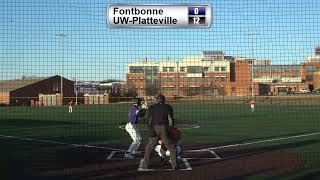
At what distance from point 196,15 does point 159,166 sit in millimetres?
3813

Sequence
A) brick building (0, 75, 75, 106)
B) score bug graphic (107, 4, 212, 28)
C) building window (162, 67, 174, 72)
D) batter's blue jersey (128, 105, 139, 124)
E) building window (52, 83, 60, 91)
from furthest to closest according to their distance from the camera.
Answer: building window (52, 83, 60, 91)
brick building (0, 75, 75, 106)
building window (162, 67, 174, 72)
batter's blue jersey (128, 105, 139, 124)
score bug graphic (107, 4, 212, 28)

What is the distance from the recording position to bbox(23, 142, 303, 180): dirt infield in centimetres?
1042

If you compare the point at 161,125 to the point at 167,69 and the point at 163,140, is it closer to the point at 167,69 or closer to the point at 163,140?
the point at 163,140

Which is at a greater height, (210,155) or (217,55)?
(217,55)

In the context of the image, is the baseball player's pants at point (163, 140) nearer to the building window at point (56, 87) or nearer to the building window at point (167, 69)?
the building window at point (167, 69)

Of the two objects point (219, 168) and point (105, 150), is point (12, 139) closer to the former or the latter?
point (105, 150)

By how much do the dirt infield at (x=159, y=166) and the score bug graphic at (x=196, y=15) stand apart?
3318 millimetres

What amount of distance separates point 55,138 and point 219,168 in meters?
9.76

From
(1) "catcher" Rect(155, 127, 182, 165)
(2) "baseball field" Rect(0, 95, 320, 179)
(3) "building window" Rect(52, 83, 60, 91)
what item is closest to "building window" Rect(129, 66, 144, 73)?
(2) "baseball field" Rect(0, 95, 320, 179)

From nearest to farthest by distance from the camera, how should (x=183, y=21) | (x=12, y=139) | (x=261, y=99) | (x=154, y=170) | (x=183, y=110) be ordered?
(x=183, y=21)
(x=154, y=170)
(x=12, y=139)
(x=183, y=110)
(x=261, y=99)

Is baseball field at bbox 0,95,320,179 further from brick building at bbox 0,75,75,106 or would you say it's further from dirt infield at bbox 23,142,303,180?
brick building at bbox 0,75,75,106

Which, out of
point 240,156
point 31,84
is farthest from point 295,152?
point 31,84

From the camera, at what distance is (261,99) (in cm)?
5881

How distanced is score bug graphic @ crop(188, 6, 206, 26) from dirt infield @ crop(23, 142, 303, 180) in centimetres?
332
